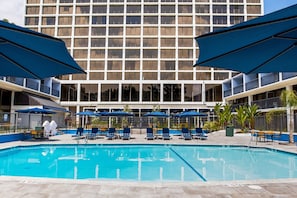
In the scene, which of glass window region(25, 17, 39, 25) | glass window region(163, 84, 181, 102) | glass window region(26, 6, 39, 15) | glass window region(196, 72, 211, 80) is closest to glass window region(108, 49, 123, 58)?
glass window region(163, 84, 181, 102)

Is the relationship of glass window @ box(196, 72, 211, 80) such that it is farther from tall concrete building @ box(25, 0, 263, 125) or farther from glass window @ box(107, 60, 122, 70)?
glass window @ box(107, 60, 122, 70)

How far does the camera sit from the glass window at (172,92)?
151ft

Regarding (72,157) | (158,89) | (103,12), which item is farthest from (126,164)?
(103,12)

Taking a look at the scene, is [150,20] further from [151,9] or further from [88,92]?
[88,92]

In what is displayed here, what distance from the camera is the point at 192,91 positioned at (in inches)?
1825

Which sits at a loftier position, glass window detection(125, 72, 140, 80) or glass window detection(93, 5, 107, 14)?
glass window detection(93, 5, 107, 14)

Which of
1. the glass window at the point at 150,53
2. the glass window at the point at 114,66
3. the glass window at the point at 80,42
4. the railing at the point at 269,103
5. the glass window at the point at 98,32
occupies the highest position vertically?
the glass window at the point at 98,32

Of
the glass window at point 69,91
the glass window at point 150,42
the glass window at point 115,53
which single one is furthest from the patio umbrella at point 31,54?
the glass window at point 150,42

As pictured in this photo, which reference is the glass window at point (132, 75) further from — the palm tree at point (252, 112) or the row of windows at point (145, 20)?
the palm tree at point (252, 112)

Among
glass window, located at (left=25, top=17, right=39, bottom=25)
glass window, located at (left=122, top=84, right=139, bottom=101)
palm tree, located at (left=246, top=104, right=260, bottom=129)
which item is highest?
glass window, located at (left=25, top=17, right=39, bottom=25)

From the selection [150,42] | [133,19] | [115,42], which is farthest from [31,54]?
[133,19]

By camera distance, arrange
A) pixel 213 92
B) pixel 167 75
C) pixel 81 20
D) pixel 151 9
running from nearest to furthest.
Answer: pixel 213 92, pixel 167 75, pixel 151 9, pixel 81 20

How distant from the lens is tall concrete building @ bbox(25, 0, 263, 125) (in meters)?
45.9

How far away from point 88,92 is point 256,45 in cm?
4415
